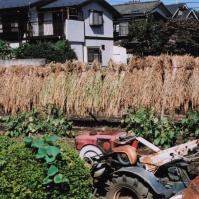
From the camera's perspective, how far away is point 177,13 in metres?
54.1

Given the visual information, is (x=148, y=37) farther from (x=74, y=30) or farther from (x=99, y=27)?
(x=74, y=30)

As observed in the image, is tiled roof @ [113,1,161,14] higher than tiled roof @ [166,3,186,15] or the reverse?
the reverse

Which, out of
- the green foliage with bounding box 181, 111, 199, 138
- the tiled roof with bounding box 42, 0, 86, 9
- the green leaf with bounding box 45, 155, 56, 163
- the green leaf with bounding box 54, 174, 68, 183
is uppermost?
the tiled roof with bounding box 42, 0, 86, 9

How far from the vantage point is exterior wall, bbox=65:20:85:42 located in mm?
35469

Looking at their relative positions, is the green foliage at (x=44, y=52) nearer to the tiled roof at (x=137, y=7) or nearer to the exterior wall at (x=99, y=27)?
the exterior wall at (x=99, y=27)

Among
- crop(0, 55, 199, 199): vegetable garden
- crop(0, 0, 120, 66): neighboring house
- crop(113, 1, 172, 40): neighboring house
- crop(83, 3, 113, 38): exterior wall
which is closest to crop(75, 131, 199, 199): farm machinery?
crop(0, 55, 199, 199): vegetable garden

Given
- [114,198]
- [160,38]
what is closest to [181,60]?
[114,198]

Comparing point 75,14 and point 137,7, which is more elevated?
point 137,7

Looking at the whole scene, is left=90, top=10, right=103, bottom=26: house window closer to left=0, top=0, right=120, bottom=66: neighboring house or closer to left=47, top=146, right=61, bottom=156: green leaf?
left=0, top=0, right=120, bottom=66: neighboring house

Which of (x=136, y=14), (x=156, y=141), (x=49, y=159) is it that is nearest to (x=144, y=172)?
(x=49, y=159)

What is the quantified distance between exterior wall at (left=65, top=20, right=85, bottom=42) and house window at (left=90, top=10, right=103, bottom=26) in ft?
4.80

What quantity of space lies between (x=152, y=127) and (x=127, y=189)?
470 centimetres

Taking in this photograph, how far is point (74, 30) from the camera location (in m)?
36.3

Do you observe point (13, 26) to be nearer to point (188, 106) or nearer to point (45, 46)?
point (45, 46)
